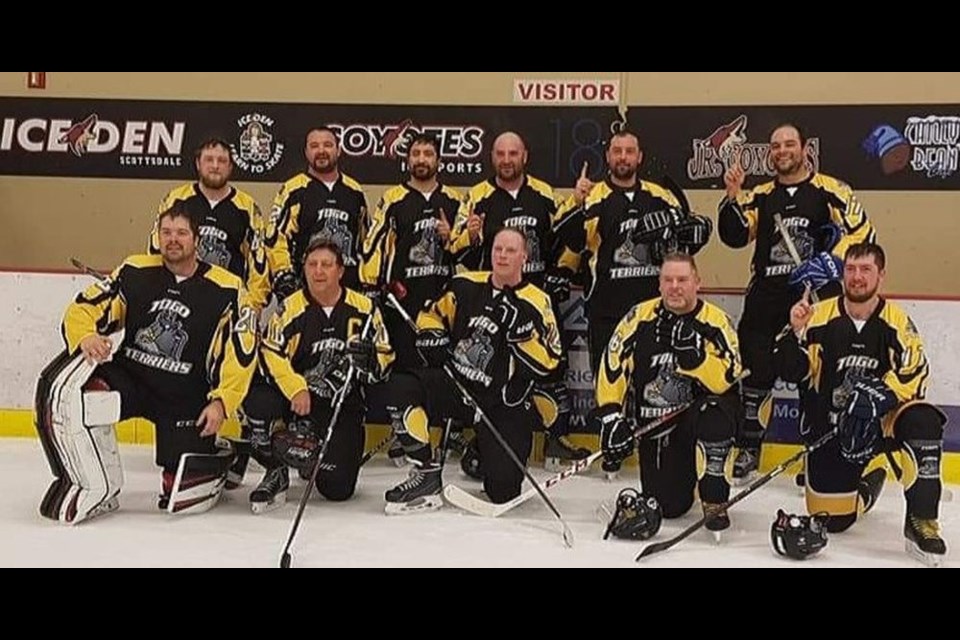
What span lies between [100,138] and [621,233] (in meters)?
3.40

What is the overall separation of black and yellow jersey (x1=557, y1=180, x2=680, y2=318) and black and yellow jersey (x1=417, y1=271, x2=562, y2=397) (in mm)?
518

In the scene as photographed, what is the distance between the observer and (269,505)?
435cm

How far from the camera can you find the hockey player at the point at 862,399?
12.6 feet

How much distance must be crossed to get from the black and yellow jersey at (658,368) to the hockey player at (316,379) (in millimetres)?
879

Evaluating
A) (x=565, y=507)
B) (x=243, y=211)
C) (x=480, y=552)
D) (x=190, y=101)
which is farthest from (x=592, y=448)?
(x=190, y=101)

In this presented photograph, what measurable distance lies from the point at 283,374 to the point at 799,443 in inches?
90.3

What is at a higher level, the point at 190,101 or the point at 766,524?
the point at 190,101

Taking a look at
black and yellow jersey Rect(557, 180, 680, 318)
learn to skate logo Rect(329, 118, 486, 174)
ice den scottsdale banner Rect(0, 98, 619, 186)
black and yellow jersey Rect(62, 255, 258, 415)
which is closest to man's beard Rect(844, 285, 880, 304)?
black and yellow jersey Rect(557, 180, 680, 318)

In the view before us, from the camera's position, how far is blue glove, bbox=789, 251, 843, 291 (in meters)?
4.60

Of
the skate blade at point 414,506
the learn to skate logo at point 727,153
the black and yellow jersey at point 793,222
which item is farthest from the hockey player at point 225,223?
the learn to skate logo at point 727,153

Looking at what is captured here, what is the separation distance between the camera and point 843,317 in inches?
162

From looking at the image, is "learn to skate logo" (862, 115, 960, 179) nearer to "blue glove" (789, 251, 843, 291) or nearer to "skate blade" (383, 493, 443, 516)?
"blue glove" (789, 251, 843, 291)

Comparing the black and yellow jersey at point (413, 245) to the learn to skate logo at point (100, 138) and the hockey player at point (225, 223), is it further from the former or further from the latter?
the learn to skate logo at point (100, 138)

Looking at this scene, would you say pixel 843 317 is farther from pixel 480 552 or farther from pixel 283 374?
pixel 283 374
